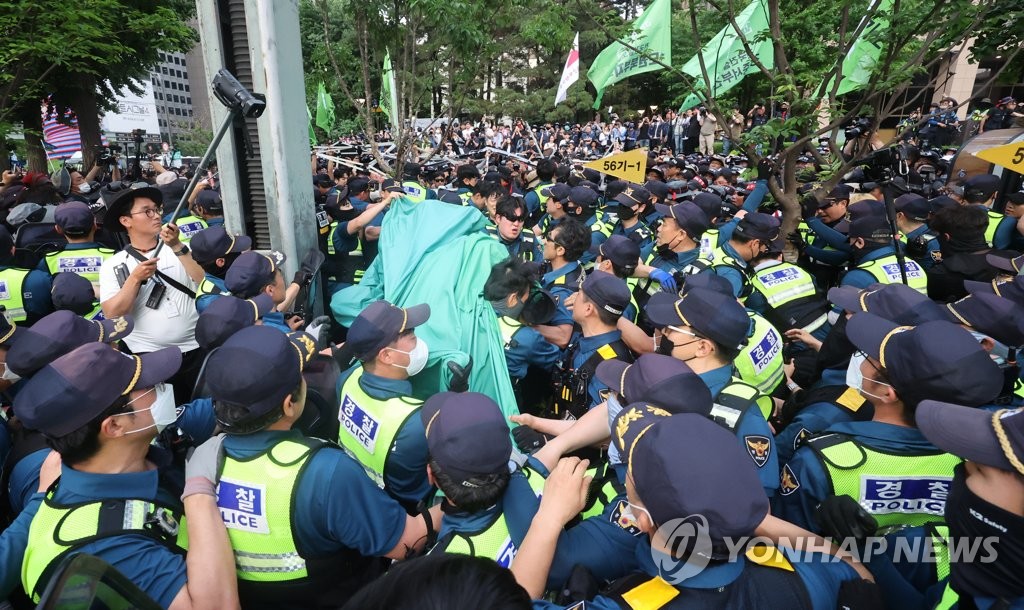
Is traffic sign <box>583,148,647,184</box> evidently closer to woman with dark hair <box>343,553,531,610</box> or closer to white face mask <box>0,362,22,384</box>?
white face mask <box>0,362,22,384</box>

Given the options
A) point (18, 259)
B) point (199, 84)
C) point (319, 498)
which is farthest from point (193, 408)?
point (199, 84)

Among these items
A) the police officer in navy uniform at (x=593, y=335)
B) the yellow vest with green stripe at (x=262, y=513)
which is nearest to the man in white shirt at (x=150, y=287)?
the yellow vest with green stripe at (x=262, y=513)

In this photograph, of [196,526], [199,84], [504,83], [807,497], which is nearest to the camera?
[196,526]

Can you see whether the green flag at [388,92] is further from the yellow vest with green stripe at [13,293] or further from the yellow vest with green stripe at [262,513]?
the yellow vest with green stripe at [262,513]

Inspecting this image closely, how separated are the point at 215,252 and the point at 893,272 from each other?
5.59m

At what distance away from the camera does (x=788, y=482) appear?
2346mm

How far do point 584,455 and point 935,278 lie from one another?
179 inches

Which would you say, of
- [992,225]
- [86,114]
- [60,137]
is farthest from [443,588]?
[60,137]

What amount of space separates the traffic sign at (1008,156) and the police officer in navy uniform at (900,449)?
3787 millimetres

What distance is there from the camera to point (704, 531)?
1.40 metres

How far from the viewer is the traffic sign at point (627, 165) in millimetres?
6723

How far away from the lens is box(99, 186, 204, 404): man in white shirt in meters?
3.60

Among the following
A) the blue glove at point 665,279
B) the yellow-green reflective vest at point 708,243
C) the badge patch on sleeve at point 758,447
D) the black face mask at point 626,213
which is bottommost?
the blue glove at point 665,279

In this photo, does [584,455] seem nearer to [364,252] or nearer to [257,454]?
[257,454]
